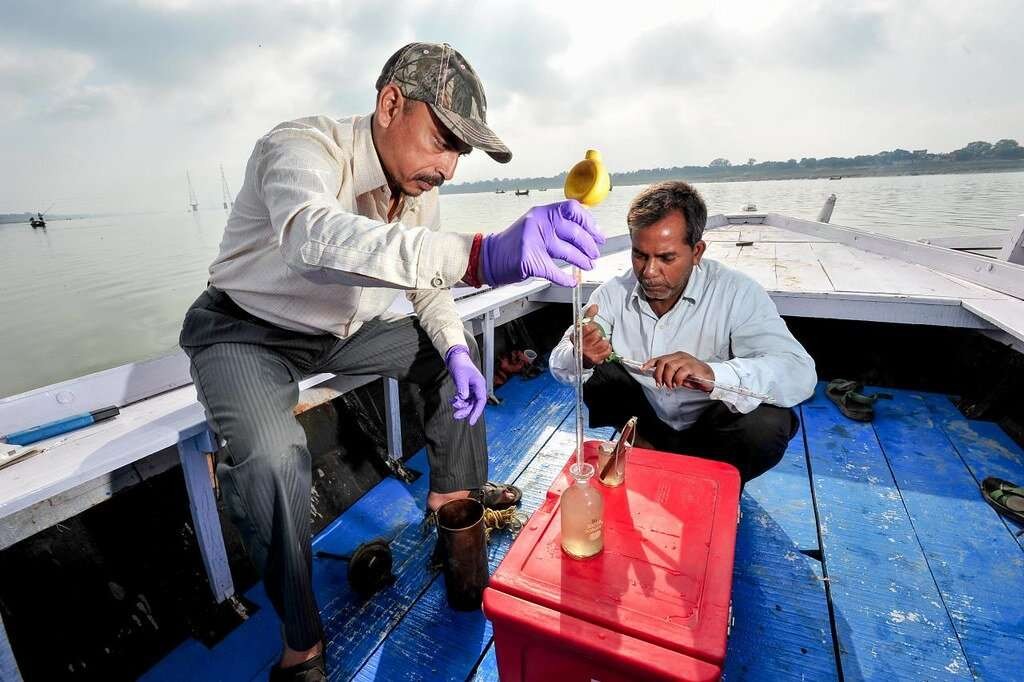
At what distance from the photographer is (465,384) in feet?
5.84

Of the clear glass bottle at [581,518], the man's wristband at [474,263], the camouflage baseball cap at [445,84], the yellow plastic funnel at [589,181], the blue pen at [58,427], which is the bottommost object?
the clear glass bottle at [581,518]

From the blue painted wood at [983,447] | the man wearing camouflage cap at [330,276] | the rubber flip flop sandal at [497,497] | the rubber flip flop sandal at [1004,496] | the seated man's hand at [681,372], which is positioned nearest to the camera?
the man wearing camouflage cap at [330,276]

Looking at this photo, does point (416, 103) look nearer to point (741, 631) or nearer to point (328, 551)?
point (328, 551)

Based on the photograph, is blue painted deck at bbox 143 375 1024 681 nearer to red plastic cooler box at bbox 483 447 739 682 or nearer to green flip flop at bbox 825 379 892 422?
green flip flop at bbox 825 379 892 422

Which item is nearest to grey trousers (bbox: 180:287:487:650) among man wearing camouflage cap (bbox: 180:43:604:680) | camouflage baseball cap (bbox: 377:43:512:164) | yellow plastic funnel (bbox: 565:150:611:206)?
man wearing camouflage cap (bbox: 180:43:604:680)

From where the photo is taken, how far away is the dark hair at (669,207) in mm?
1841

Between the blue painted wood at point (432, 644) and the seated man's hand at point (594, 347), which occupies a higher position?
the seated man's hand at point (594, 347)

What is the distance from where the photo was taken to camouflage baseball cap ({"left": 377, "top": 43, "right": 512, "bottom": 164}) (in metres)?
1.31

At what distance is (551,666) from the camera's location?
3.36 feet

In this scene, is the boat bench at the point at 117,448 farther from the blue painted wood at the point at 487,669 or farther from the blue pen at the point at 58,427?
the blue painted wood at the point at 487,669

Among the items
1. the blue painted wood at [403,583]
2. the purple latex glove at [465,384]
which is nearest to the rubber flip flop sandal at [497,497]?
the blue painted wood at [403,583]

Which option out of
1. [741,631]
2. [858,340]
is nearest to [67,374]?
[741,631]

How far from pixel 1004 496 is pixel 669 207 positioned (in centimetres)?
192

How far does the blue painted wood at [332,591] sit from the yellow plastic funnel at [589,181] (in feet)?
4.95
